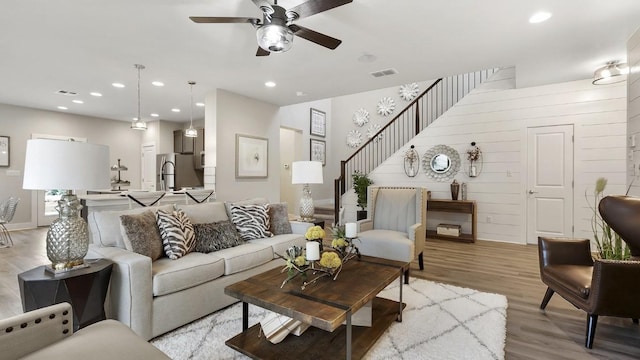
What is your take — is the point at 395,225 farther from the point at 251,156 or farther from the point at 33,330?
the point at 33,330

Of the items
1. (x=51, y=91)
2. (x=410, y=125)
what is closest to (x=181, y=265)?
(x=51, y=91)

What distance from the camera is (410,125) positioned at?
7113mm

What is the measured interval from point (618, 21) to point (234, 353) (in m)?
4.46

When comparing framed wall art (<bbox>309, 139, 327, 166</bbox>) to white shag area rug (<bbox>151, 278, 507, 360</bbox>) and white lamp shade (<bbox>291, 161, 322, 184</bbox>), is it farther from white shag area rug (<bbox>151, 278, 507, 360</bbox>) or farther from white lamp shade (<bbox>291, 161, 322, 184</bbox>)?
white shag area rug (<bbox>151, 278, 507, 360</bbox>)

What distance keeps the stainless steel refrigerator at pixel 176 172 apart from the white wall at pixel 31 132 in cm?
116

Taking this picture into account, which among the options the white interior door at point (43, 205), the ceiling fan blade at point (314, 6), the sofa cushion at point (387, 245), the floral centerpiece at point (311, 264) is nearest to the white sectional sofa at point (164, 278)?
the floral centerpiece at point (311, 264)

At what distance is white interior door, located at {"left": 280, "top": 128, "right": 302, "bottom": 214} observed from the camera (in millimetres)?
7853

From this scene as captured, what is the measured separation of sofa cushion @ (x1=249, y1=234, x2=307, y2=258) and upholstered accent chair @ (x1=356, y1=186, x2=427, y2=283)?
707 millimetres

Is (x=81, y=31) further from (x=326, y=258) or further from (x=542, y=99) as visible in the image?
(x=542, y=99)

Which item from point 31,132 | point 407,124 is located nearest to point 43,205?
point 31,132

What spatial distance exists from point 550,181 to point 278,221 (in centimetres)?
446

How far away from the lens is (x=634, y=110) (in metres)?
3.00

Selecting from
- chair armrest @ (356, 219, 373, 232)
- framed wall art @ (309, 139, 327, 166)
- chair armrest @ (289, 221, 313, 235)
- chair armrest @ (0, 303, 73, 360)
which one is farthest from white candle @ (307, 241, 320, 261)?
framed wall art @ (309, 139, 327, 166)

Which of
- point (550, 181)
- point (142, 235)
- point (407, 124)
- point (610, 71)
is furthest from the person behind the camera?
point (407, 124)
